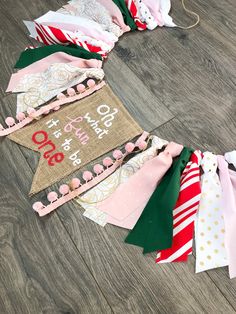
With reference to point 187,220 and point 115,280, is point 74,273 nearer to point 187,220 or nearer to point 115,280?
point 115,280

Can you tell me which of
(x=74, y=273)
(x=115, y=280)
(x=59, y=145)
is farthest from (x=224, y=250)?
(x=59, y=145)

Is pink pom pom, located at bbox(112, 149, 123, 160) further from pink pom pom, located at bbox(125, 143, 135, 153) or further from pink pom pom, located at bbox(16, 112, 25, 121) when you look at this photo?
pink pom pom, located at bbox(16, 112, 25, 121)

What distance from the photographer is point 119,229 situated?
3.55 feet

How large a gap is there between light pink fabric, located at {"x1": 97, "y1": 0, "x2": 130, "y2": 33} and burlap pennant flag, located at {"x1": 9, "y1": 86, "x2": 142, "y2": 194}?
327 millimetres

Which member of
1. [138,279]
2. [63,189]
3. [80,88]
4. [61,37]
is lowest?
[138,279]

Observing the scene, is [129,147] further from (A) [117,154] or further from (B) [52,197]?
(B) [52,197]

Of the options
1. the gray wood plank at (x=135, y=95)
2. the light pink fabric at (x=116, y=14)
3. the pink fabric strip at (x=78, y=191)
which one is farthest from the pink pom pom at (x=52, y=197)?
the light pink fabric at (x=116, y=14)

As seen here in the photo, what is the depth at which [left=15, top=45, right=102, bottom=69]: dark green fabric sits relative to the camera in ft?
4.64

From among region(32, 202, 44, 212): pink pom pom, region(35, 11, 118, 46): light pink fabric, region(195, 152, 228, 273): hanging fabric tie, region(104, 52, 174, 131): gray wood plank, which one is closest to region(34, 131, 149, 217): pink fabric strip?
region(32, 202, 44, 212): pink pom pom

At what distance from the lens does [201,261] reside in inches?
39.8

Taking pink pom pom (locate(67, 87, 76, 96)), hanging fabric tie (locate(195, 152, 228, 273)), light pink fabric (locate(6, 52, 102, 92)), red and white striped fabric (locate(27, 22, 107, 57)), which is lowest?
hanging fabric tie (locate(195, 152, 228, 273))

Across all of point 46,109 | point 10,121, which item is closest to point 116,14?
point 46,109

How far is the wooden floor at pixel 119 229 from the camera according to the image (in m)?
0.98

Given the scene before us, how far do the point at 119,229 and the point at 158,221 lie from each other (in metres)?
0.12
